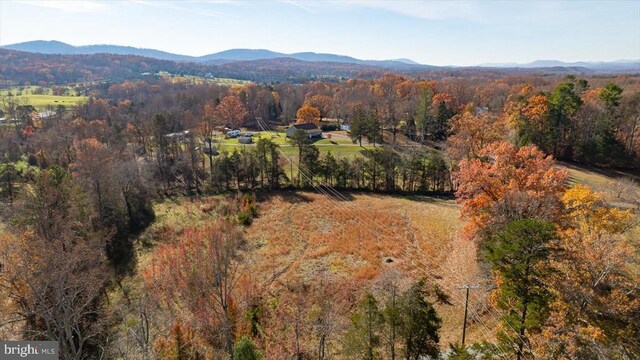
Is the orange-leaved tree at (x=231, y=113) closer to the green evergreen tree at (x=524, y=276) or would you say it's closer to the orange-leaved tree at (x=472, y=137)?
the orange-leaved tree at (x=472, y=137)

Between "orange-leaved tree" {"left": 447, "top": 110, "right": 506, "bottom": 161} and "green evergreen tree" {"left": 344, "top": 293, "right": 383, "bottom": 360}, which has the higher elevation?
"orange-leaved tree" {"left": 447, "top": 110, "right": 506, "bottom": 161}

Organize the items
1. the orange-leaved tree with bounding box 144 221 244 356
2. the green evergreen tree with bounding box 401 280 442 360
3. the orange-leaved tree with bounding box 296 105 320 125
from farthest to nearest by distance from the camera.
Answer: the orange-leaved tree with bounding box 296 105 320 125
the orange-leaved tree with bounding box 144 221 244 356
the green evergreen tree with bounding box 401 280 442 360

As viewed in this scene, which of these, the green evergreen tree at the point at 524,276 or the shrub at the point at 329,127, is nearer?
the green evergreen tree at the point at 524,276

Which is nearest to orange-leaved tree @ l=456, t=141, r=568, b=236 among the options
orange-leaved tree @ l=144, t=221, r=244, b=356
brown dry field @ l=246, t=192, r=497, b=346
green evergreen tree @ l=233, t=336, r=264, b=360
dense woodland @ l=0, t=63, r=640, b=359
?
dense woodland @ l=0, t=63, r=640, b=359

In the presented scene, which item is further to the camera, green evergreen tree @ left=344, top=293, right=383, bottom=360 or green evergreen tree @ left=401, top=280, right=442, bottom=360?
green evergreen tree @ left=344, top=293, right=383, bottom=360

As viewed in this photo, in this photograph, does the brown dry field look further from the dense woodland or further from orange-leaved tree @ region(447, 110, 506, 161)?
orange-leaved tree @ region(447, 110, 506, 161)

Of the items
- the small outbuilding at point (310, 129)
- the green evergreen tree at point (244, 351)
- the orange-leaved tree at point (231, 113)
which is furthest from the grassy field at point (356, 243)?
the orange-leaved tree at point (231, 113)
